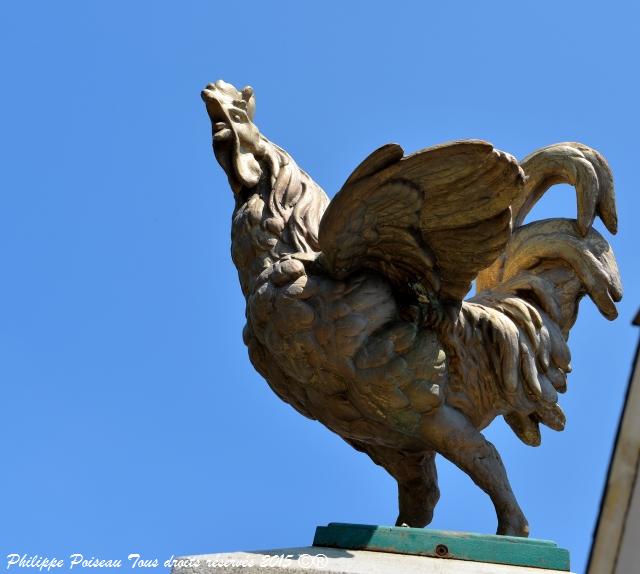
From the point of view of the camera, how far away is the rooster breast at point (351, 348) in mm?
5461

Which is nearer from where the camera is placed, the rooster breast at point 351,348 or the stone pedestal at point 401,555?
the stone pedestal at point 401,555

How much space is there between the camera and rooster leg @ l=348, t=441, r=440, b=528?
590 cm

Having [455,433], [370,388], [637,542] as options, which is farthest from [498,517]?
[637,542]

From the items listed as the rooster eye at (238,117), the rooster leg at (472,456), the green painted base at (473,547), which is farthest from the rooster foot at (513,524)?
the rooster eye at (238,117)

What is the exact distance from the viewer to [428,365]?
5.55 metres

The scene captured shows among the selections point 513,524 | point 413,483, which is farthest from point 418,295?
point 513,524

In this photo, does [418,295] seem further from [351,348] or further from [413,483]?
[413,483]

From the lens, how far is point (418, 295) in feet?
18.4

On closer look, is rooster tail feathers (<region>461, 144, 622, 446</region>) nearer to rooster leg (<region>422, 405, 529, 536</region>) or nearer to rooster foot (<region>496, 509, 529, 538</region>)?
rooster leg (<region>422, 405, 529, 536</region>)

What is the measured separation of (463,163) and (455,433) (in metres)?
1.12

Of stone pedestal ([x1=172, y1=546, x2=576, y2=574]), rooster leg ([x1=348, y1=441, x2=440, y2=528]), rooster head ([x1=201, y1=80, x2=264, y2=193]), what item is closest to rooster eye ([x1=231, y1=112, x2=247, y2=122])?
rooster head ([x1=201, y1=80, x2=264, y2=193])

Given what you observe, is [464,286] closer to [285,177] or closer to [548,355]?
[548,355]

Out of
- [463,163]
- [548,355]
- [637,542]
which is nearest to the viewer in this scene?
[637,542]

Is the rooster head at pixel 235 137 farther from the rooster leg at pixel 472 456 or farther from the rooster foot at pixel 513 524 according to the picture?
the rooster foot at pixel 513 524
